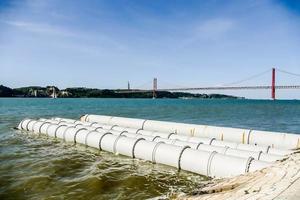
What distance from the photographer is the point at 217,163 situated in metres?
11.0

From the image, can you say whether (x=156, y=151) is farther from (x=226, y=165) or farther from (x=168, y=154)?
(x=226, y=165)

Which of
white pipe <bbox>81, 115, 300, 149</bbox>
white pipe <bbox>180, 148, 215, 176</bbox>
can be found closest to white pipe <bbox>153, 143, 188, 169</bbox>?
white pipe <bbox>180, 148, 215, 176</bbox>

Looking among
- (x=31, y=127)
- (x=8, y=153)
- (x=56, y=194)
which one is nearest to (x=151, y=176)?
(x=56, y=194)

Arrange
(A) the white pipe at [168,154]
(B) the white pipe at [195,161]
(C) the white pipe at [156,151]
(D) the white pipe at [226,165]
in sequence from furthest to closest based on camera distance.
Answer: (A) the white pipe at [168,154], (B) the white pipe at [195,161], (C) the white pipe at [156,151], (D) the white pipe at [226,165]

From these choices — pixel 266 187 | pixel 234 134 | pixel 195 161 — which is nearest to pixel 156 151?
pixel 195 161

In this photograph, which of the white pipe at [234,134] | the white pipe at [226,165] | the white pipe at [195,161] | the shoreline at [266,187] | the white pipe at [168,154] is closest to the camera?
the shoreline at [266,187]

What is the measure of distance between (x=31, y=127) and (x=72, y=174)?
15137 millimetres

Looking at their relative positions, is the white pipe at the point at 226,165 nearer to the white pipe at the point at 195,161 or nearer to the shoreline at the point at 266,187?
the white pipe at the point at 195,161

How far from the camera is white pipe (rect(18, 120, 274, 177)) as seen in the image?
1077 cm

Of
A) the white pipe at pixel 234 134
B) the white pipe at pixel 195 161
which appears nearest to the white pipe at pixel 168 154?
the white pipe at pixel 195 161

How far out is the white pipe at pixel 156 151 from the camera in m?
10.8

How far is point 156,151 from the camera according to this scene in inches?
537

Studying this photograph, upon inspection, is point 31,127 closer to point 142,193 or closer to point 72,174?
point 72,174

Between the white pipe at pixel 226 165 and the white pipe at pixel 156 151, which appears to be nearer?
the white pipe at pixel 226 165
